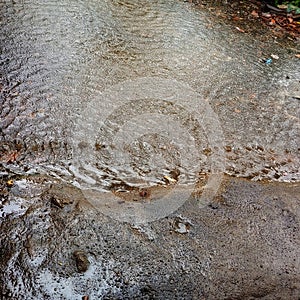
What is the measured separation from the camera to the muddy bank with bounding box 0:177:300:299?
173 centimetres

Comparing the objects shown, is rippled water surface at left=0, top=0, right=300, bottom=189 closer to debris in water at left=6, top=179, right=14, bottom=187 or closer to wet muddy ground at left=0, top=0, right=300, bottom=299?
wet muddy ground at left=0, top=0, right=300, bottom=299

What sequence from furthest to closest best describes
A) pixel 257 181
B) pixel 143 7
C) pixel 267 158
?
pixel 143 7 < pixel 267 158 < pixel 257 181

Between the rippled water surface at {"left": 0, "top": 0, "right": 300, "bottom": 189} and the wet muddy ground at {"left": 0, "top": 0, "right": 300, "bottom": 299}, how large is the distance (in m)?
0.01

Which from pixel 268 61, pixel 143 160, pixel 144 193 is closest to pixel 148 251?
pixel 144 193

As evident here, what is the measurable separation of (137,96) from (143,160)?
718 mm

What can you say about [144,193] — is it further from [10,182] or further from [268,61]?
[268,61]

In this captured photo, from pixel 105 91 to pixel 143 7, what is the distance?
177cm

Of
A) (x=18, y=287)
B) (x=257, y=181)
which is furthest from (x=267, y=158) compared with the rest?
(x=18, y=287)

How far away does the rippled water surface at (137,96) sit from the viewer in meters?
2.42

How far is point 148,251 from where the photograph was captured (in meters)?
1.90

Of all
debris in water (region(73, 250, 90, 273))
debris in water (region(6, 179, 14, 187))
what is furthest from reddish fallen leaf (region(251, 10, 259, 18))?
debris in water (region(73, 250, 90, 273))

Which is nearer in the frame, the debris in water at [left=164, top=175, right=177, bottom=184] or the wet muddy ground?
the wet muddy ground

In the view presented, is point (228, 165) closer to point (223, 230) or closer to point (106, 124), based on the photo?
point (223, 230)

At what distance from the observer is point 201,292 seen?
5.76 ft
